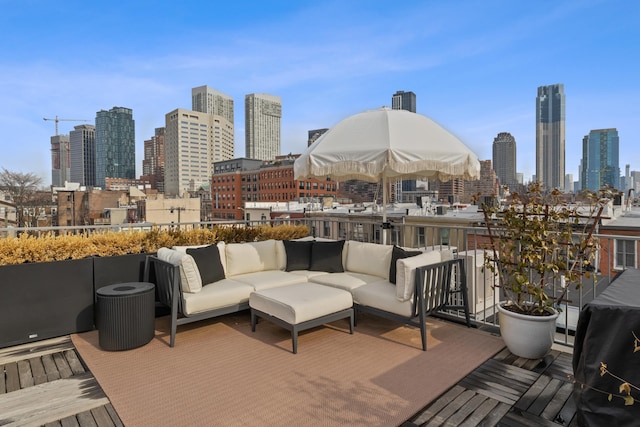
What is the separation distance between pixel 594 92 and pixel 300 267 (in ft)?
39.5

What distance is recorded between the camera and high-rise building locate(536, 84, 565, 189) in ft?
104

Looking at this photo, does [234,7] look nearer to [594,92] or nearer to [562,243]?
[562,243]

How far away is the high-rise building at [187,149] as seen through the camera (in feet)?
353

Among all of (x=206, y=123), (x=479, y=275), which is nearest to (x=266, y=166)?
(x=206, y=123)

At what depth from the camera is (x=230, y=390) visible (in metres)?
2.69

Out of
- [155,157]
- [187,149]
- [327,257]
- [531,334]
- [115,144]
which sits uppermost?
[115,144]

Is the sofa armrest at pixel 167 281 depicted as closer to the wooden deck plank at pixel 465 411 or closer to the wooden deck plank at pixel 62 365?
the wooden deck plank at pixel 62 365

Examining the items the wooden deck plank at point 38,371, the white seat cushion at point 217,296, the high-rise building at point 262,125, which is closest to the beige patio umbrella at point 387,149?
the white seat cushion at point 217,296

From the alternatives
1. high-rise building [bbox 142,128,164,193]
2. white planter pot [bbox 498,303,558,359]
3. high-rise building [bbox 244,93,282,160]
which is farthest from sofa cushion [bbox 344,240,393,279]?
high-rise building [bbox 244,93,282,160]

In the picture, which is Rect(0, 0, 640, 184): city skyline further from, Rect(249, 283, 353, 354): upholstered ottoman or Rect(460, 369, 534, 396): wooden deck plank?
Rect(460, 369, 534, 396): wooden deck plank

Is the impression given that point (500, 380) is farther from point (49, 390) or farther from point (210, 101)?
point (210, 101)

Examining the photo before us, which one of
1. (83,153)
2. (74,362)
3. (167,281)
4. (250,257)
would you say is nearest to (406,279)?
(250,257)

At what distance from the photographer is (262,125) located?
137 m

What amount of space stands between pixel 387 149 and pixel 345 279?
162 cm
